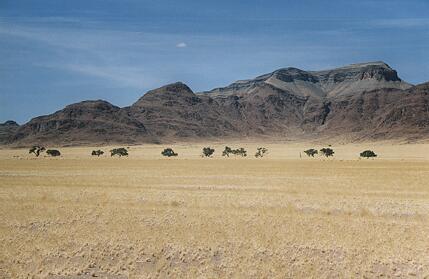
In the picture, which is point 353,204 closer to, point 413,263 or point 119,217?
point 413,263

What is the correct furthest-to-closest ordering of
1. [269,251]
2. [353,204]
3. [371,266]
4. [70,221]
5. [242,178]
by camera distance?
[242,178]
[353,204]
[70,221]
[269,251]
[371,266]

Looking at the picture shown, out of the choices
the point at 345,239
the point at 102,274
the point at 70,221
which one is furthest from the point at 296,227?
the point at 70,221

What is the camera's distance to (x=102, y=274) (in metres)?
19.3

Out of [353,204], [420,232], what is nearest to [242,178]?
[353,204]

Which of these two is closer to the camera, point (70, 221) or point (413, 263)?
→ point (413, 263)

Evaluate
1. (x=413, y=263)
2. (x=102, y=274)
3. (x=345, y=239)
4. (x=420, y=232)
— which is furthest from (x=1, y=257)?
(x=420, y=232)

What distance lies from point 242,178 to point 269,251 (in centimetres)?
2975

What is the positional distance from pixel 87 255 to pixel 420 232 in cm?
1552

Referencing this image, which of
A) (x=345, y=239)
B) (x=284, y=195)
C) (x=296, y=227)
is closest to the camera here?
(x=345, y=239)

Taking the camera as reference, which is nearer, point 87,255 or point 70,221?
point 87,255

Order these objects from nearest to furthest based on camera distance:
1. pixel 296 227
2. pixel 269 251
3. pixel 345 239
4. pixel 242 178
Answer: pixel 269 251, pixel 345 239, pixel 296 227, pixel 242 178

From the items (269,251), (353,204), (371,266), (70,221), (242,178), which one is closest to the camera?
(371,266)

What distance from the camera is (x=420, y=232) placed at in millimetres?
23156

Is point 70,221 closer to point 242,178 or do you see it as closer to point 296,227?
point 296,227
